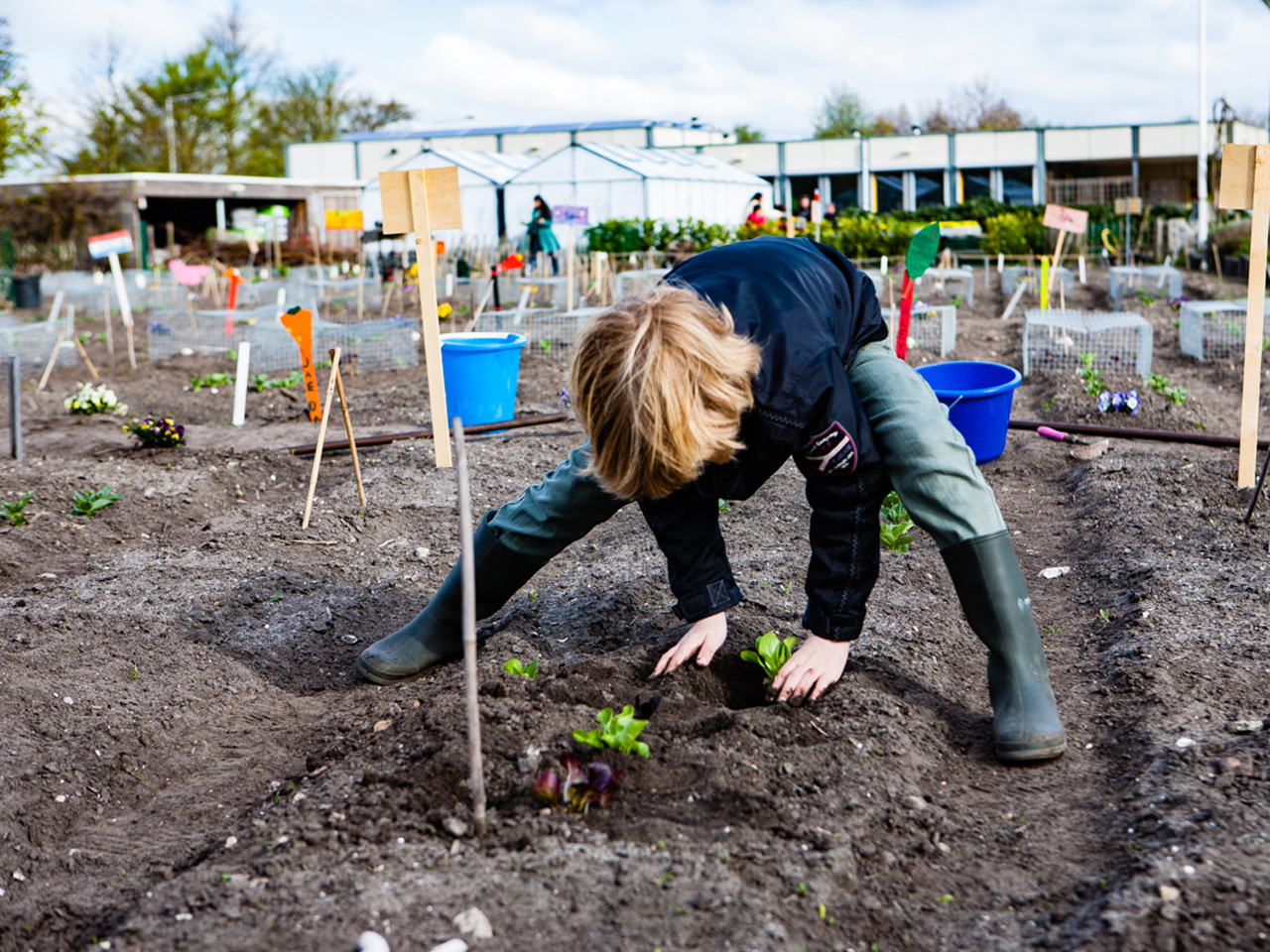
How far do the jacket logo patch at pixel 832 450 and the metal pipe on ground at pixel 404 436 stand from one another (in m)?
4.01

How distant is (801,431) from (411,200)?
3.43m

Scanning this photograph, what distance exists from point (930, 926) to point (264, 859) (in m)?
1.17

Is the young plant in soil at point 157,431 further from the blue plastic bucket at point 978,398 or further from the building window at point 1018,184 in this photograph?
the building window at point 1018,184

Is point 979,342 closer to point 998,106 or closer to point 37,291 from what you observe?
point 37,291

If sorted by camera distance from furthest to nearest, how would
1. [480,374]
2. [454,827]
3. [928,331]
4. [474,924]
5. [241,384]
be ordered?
[928,331] → [241,384] → [480,374] → [454,827] → [474,924]

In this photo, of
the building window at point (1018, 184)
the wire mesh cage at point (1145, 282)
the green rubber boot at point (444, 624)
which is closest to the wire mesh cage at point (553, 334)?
the green rubber boot at point (444, 624)

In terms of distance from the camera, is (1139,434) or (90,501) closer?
(90,501)

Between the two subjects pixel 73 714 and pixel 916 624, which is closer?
pixel 73 714

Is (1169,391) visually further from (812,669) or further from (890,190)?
(890,190)

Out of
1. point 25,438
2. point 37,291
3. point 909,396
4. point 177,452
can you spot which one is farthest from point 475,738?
point 37,291

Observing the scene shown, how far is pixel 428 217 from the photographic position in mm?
4945

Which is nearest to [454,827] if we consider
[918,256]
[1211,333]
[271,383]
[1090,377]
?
[918,256]

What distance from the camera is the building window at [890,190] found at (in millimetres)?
36156

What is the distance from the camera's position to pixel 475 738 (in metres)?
1.87
